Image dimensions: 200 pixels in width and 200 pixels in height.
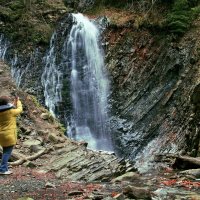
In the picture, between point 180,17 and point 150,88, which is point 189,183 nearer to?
point 150,88

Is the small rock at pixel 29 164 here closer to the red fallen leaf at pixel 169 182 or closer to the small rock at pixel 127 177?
the small rock at pixel 127 177

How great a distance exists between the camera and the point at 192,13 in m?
21.1

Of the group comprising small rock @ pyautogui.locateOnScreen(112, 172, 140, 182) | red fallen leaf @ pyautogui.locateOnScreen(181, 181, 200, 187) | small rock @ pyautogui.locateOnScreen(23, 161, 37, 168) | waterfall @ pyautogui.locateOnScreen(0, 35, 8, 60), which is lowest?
small rock @ pyautogui.locateOnScreen(23, 161, 37, 168)

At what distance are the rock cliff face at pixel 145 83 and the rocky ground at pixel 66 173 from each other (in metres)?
4.27

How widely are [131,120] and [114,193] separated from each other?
40.7 feet

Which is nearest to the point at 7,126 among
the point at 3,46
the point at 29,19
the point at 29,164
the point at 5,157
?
the point at 5,157

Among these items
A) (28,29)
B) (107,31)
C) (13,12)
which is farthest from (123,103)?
(13,12)

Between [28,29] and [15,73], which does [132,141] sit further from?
[28,29]

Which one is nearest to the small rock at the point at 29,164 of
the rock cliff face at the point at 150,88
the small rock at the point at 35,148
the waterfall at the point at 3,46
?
the small rock at the point at 35,148

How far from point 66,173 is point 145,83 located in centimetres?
1083

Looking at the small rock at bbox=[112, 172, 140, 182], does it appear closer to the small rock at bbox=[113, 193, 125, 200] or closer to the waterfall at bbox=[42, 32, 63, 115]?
the small rock at bbox=[113, 193, 125, 200]

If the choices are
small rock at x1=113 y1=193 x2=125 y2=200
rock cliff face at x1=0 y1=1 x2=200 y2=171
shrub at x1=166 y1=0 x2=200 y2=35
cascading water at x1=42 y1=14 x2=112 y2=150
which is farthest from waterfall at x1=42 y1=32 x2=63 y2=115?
small rock at x1=113 y1=193 x2=125 y2=200

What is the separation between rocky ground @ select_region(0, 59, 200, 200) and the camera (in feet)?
24.1

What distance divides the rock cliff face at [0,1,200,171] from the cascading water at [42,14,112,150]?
37 cm
